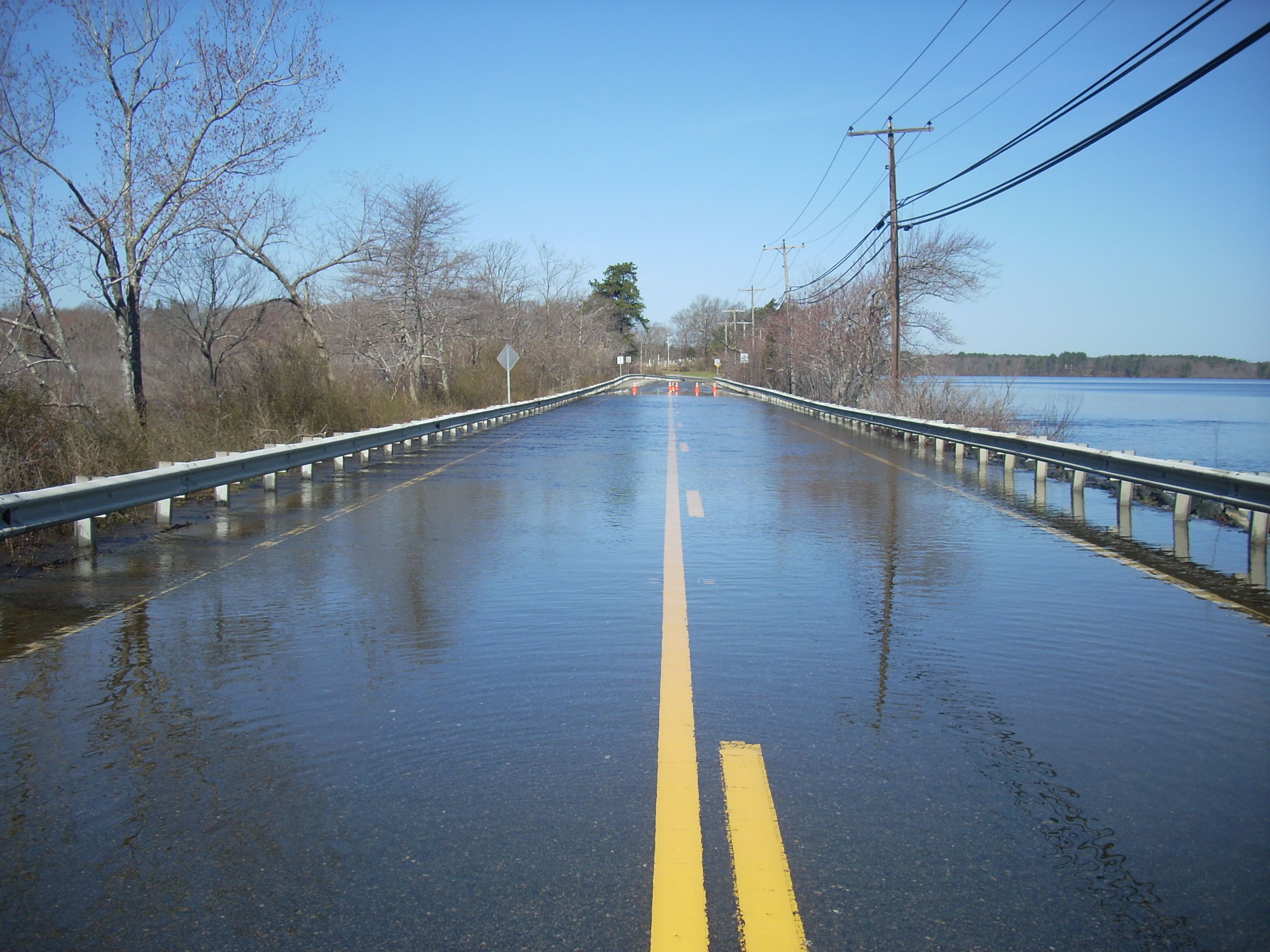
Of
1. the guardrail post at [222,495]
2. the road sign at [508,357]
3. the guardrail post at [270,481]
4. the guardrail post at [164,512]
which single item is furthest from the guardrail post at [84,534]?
the road sign at [508,357]

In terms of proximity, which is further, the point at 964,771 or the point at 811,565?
the point at 811,565

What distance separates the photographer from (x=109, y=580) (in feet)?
31.0

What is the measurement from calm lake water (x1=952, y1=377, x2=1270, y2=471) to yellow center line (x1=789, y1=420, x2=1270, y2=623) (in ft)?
24.4

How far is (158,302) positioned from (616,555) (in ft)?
103

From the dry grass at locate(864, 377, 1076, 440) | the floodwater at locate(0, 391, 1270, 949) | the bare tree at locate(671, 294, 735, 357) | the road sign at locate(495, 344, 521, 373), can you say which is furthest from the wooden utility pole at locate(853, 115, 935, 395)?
the bare tree at locate(671, 294, 735, 357)

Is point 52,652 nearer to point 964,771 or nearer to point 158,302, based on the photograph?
point 964,771

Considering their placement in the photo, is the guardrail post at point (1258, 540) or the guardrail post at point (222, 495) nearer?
the guardrail post at point (1258, 540)

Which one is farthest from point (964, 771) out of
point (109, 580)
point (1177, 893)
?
point (109, 580)

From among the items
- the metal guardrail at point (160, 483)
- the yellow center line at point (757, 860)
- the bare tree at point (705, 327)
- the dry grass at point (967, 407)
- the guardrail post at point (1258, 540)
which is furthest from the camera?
the bare tree at point (705, 327)

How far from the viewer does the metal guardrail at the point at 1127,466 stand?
10625 millimetres

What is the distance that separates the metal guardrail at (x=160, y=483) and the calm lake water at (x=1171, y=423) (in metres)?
15.2

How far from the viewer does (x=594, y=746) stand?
16.6 ft

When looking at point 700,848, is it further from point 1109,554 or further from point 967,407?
point 967,407

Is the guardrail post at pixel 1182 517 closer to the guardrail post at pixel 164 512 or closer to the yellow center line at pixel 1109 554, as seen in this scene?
the yellow center line at pixel 1109 554
